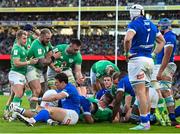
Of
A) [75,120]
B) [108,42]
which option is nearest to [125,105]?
[75,120]

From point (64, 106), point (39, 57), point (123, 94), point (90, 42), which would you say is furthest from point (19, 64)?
point (90, 42)

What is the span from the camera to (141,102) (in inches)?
372

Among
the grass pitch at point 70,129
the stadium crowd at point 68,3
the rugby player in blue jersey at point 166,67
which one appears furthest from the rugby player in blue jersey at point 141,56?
the stadium crowd at point 68,3

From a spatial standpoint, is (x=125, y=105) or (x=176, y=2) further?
(x=176, y=2)

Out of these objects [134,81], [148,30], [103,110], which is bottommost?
[103,110]

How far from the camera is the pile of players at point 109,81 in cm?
969

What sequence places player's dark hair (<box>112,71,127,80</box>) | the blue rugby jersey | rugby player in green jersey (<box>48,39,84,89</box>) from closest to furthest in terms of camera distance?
the blue rugby jersey
player's dark hair (<box>112,71,127,80</box>)
rugby player in green jersey (<box>48,39,84,89</box>)

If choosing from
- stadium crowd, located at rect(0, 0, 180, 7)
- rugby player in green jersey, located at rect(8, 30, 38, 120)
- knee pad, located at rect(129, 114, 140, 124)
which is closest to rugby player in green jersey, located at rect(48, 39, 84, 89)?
rugby player in green jersey, located at rect(8, 30, 38, 120)

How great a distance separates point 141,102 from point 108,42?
41686 mm

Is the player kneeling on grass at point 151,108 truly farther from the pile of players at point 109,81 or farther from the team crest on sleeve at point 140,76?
the team crest on sleeve at point 140,76

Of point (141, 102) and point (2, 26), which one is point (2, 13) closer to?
point (2, 26)

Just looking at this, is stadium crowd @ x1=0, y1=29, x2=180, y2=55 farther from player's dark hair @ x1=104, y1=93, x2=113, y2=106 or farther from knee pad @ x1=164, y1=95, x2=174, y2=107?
knee pad @ x1=164, y1=95, x2=174, y2=107

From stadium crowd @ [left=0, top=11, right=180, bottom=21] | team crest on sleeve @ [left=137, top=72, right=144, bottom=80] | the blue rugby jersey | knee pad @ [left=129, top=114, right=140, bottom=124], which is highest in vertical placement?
the blue rugby jersey

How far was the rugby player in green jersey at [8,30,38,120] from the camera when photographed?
1173 centimetres
